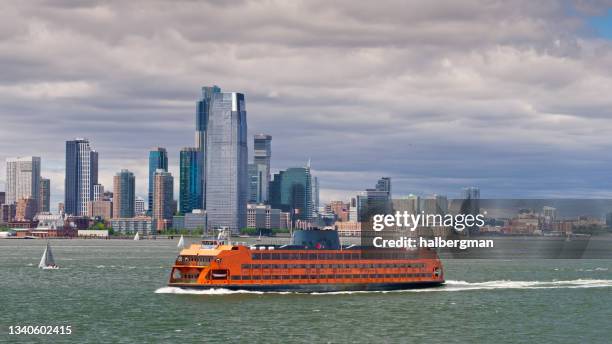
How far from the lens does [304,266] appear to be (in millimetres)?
112938

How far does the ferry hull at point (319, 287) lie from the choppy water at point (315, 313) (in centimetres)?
66

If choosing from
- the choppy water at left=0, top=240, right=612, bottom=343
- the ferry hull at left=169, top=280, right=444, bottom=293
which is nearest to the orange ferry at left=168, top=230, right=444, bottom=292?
the ferry hull at left=169, top=280, right=444, bottom=293

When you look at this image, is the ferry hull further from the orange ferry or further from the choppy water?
the choppy water

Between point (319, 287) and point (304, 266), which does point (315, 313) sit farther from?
point (319, 287)

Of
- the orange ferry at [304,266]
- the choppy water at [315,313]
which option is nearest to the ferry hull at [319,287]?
the orange ferry at [304,266]

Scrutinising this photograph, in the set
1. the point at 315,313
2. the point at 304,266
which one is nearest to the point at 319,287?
the point at 304,266

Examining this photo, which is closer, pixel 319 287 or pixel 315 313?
pixel 315 313

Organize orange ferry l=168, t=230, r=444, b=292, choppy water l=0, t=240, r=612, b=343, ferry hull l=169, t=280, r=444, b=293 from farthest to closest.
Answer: ferry hull l=169, t=280, r=444, b=293, orange ferry l=168, t=230, r=444, b=292, choppy water l=0, t=240, r=612, b=343

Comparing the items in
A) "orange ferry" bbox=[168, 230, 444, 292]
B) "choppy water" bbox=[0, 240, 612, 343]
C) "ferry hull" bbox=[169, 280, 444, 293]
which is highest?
"orange ferry" bbox=[168, 230, 444, 292]

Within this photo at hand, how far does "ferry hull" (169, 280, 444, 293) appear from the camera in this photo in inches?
4311

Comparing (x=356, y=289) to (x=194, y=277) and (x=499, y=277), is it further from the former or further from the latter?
(x=499, y=277)

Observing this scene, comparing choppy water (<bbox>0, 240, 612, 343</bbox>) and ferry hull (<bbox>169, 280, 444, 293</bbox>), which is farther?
ferry hull (<bbox>169, 280, 444, 293</bbox>)

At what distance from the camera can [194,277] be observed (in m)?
110

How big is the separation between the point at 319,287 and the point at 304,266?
2.85 m
